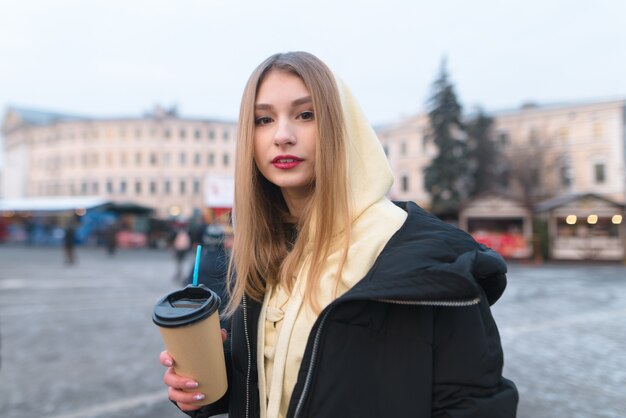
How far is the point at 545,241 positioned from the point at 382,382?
2208 cm

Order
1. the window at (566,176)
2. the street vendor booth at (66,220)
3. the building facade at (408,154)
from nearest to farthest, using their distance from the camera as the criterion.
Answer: the street vendor booth at (66,220) → the window at (566,176) → the building facade at (408,154)

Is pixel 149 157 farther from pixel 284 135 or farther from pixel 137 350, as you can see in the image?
pixel 284 135

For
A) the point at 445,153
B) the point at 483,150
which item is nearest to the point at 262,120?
the point at 445,153

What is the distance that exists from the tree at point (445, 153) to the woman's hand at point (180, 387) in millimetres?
31331

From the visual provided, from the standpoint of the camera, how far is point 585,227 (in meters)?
19.6

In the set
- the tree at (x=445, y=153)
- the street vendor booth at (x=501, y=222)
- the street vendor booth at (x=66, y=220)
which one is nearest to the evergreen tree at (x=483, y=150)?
the tree at (x=445, y=153)

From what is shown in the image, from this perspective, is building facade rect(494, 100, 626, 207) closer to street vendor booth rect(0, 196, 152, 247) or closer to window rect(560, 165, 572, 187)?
window rect(560, 165, 572, 187)

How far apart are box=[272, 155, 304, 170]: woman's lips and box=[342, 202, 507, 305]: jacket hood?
37 cm

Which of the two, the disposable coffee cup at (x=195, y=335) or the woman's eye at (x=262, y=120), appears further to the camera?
the woman's eye at (x=262, y=120)

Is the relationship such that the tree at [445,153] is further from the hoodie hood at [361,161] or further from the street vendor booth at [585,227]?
the hoodie hood at [361,161]

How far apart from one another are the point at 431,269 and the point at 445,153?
33.0m

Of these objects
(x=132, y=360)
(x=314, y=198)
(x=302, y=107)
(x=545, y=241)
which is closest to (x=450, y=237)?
(x=314, y=198)

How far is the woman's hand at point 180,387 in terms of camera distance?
1155mm

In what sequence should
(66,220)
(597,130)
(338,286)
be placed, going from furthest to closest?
1. (597,130)
2. (66,220)
3. (338,286)
